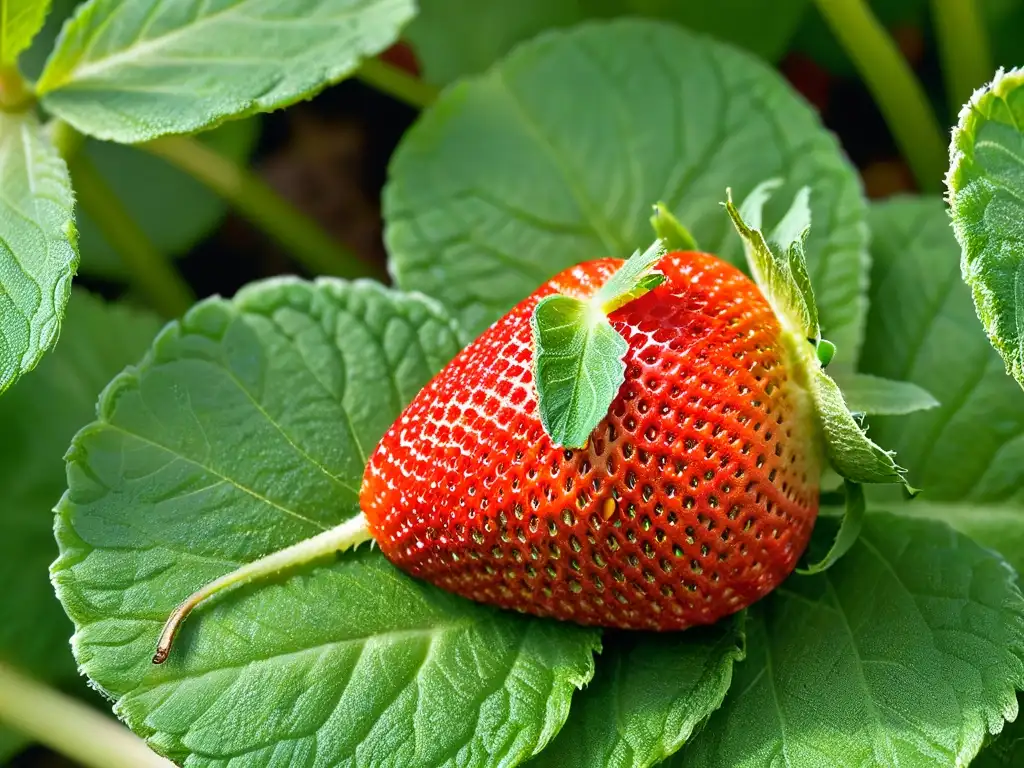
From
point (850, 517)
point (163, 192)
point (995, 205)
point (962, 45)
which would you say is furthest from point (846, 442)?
point (163, 192)

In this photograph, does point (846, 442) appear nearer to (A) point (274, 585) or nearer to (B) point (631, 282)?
(B) point (631, 282)

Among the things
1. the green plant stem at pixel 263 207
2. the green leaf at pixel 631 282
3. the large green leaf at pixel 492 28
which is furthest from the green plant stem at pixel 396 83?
the green leaf at pixel 631 282

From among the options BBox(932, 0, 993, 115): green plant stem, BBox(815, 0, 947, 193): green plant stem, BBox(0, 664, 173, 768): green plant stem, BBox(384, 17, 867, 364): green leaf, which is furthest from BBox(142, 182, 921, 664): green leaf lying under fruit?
BBox(932, 0, 993, 115): green plant stem

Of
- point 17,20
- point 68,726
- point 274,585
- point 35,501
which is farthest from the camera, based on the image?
point 35,501

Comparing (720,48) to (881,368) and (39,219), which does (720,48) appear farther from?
(39,219)

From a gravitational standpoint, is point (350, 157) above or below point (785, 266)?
below

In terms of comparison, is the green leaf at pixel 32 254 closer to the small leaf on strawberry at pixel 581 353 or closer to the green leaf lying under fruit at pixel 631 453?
the green leaf lying under fruit at pixel 631 453

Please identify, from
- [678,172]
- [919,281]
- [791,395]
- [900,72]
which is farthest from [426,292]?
[900,72]
